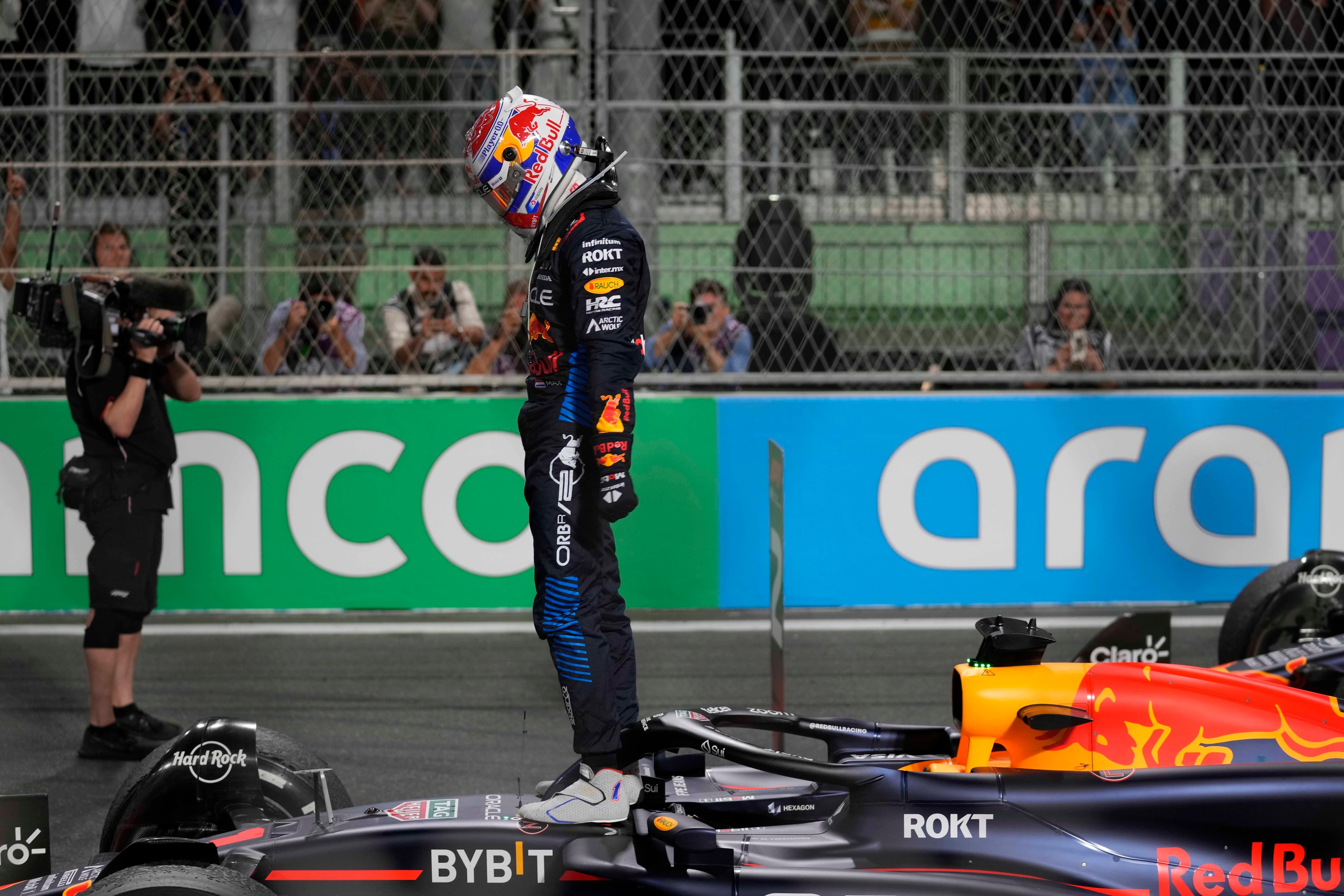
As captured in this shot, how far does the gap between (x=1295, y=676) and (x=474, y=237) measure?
180 inches

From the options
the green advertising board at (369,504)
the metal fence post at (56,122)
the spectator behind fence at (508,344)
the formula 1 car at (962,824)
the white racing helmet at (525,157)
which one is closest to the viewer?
the formula 1 car at (962,824)

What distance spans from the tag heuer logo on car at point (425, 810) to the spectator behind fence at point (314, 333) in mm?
3914

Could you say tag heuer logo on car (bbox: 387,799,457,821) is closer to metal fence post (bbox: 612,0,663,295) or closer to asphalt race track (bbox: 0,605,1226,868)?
asphalt race track (bbox: 0,605,1226,868)

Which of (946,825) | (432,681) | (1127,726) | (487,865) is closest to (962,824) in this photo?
(946,825)

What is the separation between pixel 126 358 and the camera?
15.8 ft

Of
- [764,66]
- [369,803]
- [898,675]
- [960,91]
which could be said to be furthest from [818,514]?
[764,66]

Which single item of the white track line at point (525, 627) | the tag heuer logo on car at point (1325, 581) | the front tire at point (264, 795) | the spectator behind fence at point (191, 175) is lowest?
the white track line at point (525, 627)

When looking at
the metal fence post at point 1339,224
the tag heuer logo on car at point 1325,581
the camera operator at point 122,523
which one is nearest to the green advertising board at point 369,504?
the camera operator at point 122,523

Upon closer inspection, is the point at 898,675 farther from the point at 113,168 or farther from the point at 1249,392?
the point at 113,168

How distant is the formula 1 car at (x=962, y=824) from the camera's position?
2.77 m

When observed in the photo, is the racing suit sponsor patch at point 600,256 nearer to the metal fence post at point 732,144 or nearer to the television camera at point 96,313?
the television camera at point 96,313

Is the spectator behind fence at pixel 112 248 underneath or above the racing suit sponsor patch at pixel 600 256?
above

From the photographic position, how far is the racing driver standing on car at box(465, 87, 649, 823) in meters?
3.31

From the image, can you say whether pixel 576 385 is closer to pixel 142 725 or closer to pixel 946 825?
pixel 946 825
